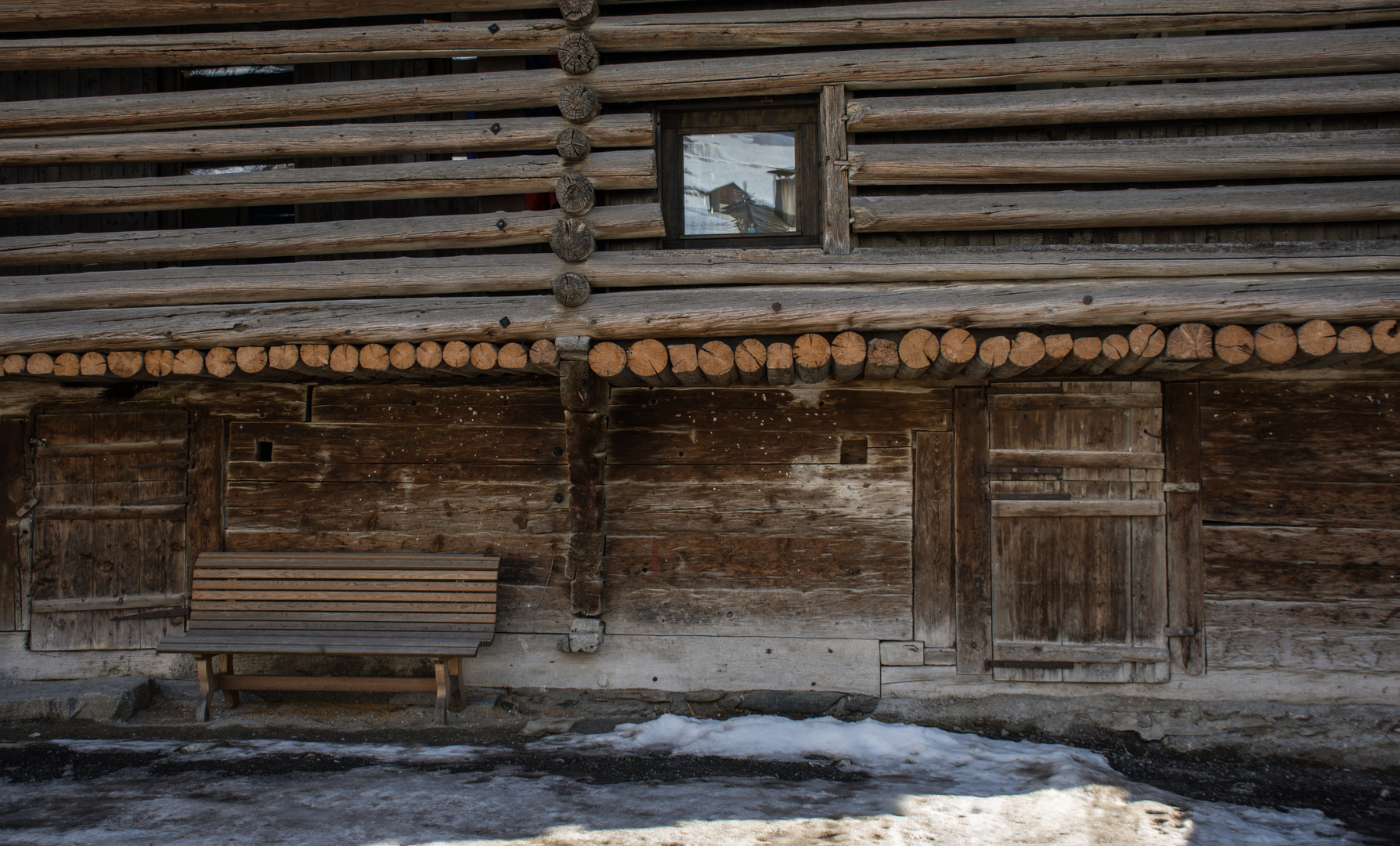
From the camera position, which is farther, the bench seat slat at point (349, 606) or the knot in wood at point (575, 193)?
the bench seat slat at point (349, 606)

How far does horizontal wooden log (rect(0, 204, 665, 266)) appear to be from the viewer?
4469mm

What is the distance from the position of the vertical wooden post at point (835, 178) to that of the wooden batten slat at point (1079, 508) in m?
2.03

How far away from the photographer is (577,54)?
14.7 ft

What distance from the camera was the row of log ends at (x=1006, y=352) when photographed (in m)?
3.91

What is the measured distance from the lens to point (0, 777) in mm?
4223

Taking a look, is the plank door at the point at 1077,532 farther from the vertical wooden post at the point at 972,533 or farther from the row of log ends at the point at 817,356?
the row of log ends at the point at 817,356

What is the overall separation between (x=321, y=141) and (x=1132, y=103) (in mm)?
4870

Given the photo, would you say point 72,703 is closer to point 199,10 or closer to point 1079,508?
point 199,10

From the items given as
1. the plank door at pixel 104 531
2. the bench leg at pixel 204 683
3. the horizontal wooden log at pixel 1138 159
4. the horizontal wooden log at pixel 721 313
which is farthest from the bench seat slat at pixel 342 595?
the horizontal wooden log at pixel 1138 159

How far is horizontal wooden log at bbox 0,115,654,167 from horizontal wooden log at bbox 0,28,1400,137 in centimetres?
12

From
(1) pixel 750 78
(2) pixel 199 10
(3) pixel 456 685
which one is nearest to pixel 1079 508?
(1) pixel 750 78

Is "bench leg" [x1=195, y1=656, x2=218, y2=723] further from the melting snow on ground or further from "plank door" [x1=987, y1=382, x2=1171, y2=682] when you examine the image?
"plank door" [x1=987, y1=382, x2=1171, y2=682]

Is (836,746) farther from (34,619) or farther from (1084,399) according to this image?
(34,619)

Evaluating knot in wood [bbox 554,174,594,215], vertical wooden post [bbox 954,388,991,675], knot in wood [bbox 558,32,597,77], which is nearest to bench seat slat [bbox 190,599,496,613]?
knot in wood [bbox 554,174,594,215]
